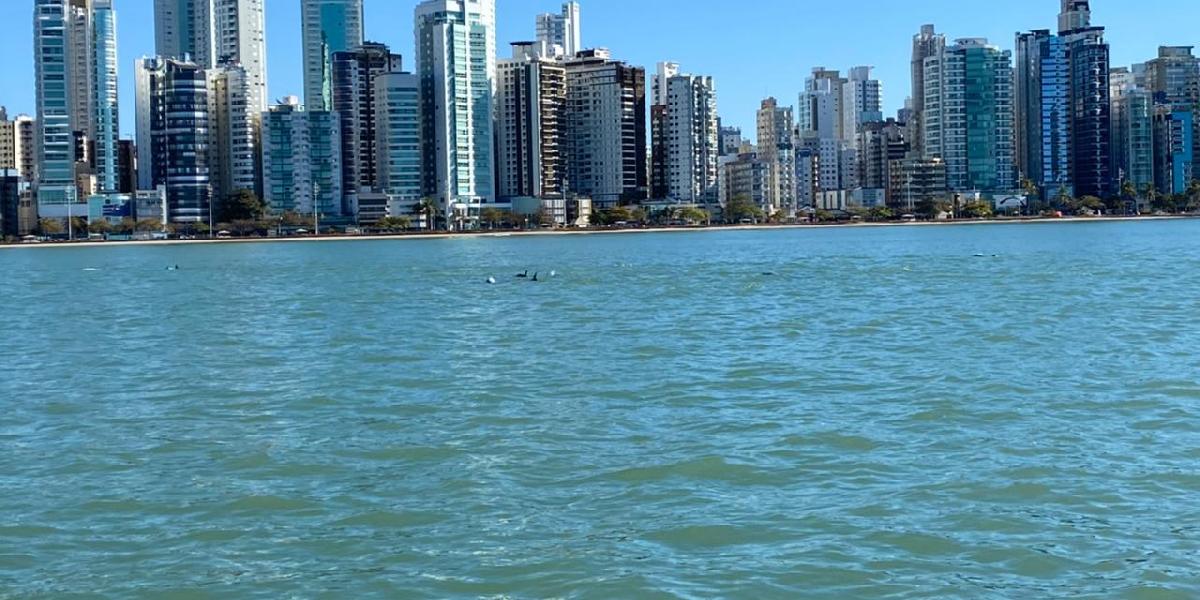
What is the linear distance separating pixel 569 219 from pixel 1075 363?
173121mm

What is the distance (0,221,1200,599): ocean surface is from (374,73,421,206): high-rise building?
15425cm

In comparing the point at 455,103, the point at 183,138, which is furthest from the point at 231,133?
the point at 455,103

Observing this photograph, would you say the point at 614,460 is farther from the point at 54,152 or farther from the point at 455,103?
the point at 54,152

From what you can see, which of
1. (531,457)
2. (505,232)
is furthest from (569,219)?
(531,457)

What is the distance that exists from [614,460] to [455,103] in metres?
172

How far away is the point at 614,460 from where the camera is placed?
15789 mm

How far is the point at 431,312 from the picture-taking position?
135ft

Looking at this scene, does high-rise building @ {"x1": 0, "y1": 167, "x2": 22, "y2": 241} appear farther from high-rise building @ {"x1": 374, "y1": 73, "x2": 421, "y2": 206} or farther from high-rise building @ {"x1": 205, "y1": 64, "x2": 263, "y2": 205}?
high-rise building @ {"x1": 374, "y1": 73, "x2": 421, "y2": 206}

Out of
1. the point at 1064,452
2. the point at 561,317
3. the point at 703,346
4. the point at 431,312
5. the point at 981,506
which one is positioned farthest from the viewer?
the point at 431,312

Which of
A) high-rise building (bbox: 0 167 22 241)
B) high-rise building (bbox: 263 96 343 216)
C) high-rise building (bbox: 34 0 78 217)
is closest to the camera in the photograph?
high-rise building (bbox: 0 167 22 241)

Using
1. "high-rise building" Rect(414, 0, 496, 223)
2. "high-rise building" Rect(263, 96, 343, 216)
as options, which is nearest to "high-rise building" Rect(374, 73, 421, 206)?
"high-rise building" Rect(414, 0, 496, 223)

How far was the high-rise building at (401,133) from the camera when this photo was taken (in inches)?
7426

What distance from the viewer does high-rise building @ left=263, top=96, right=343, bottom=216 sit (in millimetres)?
184625

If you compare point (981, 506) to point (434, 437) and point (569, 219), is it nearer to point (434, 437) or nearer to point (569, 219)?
point (434, 437)
